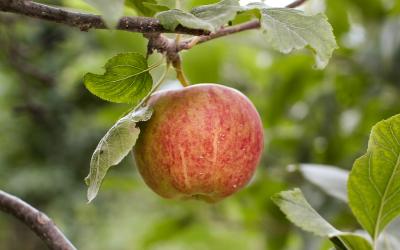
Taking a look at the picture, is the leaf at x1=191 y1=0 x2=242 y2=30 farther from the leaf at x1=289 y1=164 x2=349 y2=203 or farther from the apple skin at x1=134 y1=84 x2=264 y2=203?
the leaf at x1=289 y1=164 x2=349 y2=203

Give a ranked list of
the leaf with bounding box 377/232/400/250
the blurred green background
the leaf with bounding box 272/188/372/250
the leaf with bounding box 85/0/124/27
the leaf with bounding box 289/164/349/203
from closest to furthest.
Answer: the leaf with bounding box 85/0/124/27 → the leaf with bounding box 272/188/372/250 → the leaf with bounding box 377/232/400/250 → the leaf with bounding box 289/164/349/203 → the blurred green background

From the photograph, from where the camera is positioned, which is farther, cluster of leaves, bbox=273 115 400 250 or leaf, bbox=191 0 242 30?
cluster of leaves, bbox=273 115 400 250

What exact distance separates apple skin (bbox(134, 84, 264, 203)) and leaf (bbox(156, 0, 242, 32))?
148 mm

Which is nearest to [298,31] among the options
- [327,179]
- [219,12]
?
[219,12]

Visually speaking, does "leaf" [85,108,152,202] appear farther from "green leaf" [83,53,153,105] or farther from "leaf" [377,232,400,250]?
"leaf" [377,232,400,250]

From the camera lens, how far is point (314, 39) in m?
0.68

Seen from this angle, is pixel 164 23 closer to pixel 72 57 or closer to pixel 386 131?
pixel 386 131

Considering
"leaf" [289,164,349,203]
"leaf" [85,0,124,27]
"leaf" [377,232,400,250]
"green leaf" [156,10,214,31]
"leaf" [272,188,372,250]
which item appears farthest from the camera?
"leaf" [289,164,349,203]

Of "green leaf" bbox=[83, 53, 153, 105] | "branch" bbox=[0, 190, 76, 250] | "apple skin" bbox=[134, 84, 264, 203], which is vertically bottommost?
"branch" bbox=[0, 190, 76, 250]

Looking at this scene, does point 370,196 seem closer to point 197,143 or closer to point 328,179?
point 197,143

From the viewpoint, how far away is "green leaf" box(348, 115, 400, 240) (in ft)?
2.46

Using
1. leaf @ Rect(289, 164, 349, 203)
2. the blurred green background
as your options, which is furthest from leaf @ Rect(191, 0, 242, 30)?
the blurred green background

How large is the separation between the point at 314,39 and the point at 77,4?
1.15m

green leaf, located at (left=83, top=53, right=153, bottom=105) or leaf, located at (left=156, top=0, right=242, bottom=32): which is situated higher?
leaf, located at (left=156, top=0, right=242, bottom=32)
